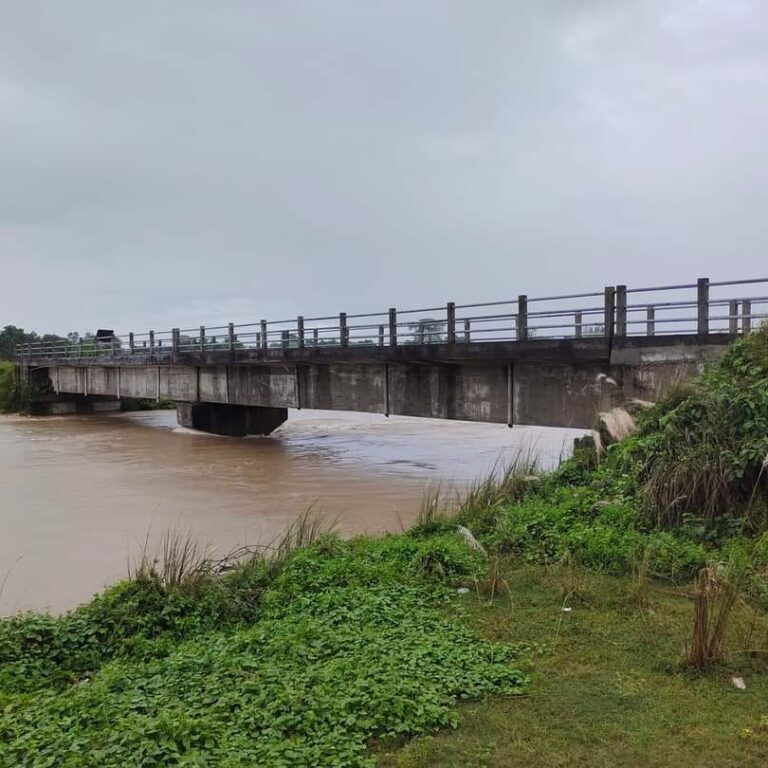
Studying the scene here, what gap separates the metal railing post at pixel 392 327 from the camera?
18406 millimetres

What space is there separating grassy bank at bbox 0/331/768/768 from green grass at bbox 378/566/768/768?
0.02 metres

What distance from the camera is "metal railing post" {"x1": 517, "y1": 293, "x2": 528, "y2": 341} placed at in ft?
50.4

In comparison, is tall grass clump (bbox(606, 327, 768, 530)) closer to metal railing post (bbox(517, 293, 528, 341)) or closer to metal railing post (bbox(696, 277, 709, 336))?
metal railing post (bbox(696, 277, 709, 336))

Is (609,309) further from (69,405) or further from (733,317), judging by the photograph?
(69,405)

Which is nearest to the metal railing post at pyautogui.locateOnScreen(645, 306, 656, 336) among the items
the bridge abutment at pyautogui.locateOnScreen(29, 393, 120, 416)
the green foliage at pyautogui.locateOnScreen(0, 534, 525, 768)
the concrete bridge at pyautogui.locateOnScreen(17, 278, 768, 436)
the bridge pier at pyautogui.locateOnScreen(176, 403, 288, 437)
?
the concrete bridge at pyautogui.locateOnScreen(17, 278, 768, 436)

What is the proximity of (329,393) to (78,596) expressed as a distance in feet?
46.6

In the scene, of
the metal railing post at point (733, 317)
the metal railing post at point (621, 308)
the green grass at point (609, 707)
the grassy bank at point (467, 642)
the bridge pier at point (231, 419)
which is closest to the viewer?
the green grass at point (609, 707)

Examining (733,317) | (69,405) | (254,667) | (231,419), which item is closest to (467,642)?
(254,667)

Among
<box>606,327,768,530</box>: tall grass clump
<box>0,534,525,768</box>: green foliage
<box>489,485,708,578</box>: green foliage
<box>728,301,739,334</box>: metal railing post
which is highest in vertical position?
<box>728,301,739,334</box>: metal railing post

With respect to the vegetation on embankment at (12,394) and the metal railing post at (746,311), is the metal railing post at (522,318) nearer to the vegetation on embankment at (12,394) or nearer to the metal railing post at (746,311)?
the metal railing post at (746,311)

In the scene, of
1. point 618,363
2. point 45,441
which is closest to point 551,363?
point 618,363

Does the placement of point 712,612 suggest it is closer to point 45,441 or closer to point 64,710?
point 64,710

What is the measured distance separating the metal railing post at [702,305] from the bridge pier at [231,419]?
62.8 feet

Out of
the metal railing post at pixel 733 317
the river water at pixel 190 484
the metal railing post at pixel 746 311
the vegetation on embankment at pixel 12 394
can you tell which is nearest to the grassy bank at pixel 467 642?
the river water at pixel 190 484
